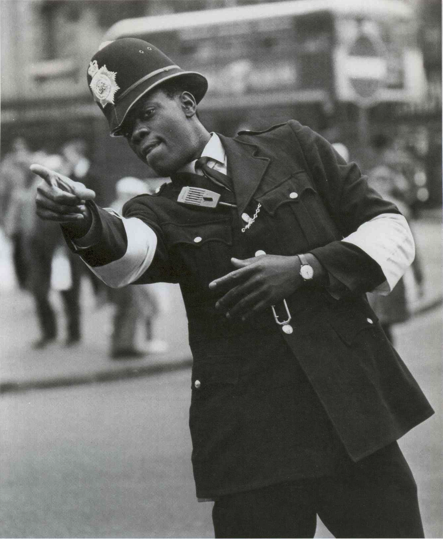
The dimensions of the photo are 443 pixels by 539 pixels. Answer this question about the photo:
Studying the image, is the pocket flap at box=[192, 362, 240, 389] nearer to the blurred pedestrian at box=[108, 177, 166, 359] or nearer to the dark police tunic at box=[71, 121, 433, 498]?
the dark police tunic at box=[71, 121, 433, 498]

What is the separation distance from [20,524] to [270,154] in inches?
121

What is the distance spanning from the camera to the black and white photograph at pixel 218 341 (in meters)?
2.48

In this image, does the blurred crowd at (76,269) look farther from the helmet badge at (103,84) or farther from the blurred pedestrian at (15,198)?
the helmet badge at (103,84)

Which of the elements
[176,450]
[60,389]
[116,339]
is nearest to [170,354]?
[116,339]

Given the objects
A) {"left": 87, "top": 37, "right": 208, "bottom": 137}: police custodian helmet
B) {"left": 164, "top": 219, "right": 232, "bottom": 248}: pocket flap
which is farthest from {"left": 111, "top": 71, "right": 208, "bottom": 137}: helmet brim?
{"left": 164, "top": 219, "right": 232, "bottom": 248}: pocket flap

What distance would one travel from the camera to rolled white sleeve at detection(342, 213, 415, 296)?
99.6 inches

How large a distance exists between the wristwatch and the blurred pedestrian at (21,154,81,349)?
8401 mm

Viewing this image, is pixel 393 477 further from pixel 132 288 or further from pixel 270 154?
pixel 132 288

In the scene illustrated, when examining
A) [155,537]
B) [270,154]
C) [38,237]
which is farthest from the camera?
[38,237]

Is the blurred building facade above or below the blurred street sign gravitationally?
below

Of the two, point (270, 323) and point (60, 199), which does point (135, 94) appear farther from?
point (270, 323)

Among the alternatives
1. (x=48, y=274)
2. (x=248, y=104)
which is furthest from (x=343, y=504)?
(x=248, y=104)

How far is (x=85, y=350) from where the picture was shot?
1080 centimetres

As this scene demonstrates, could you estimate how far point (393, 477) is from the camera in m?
2.50
